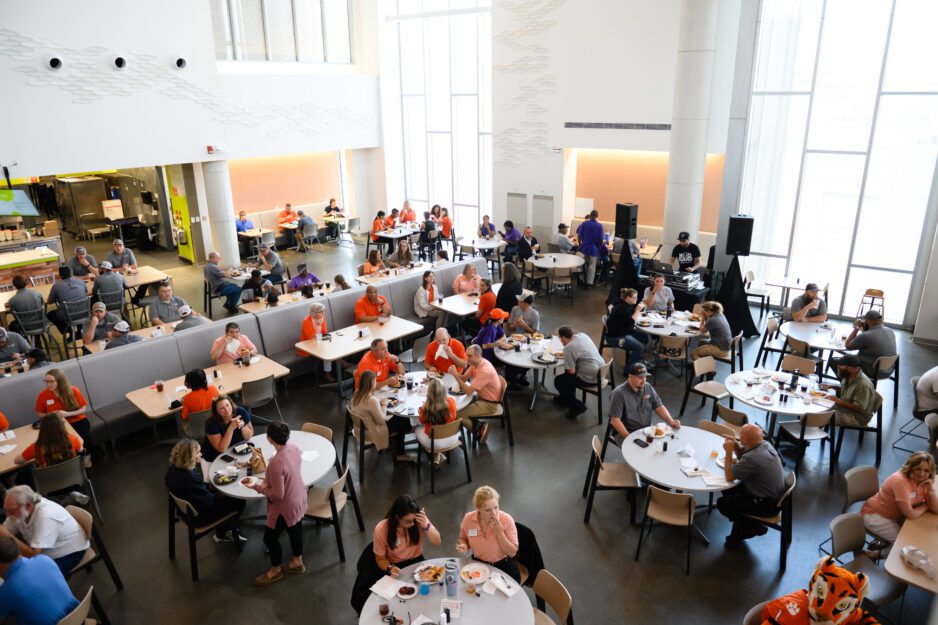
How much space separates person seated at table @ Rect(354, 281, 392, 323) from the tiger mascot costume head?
22.4ft

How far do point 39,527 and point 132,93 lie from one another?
10.5m

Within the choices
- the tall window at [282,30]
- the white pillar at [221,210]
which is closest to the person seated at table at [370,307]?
the white pillar at [221,210]

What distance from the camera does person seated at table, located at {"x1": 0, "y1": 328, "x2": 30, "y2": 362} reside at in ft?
26.8

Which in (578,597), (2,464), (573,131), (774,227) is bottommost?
(578,597)

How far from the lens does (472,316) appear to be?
10.5 meters

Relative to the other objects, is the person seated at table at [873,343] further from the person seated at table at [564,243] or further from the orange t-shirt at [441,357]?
the person seated at table at [564,243]

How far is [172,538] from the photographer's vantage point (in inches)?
232

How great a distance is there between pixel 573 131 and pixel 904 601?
11555 millimetres

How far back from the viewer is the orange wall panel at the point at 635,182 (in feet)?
43.4

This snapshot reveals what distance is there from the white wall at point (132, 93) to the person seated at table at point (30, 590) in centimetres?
996

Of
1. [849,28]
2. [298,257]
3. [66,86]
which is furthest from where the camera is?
[298,257]

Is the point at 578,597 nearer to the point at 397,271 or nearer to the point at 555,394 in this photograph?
the point at 555,394

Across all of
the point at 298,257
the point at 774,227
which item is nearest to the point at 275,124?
the point at 298,257

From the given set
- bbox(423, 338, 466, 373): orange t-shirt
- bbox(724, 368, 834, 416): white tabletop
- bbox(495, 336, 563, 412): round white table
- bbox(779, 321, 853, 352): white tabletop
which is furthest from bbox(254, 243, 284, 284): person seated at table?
bbox(779, 321, 853, 352): white tabletop
